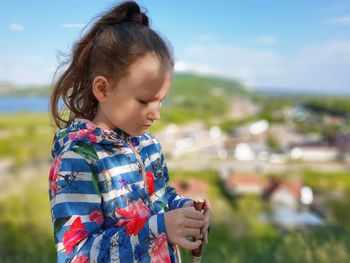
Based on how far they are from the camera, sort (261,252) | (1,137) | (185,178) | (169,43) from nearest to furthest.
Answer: (169,43) → (261,252) → (1,137) → (185,178)

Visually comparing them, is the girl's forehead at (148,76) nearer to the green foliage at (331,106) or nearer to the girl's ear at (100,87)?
the girl's ear at (100,87)

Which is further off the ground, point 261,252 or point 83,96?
point 83,96

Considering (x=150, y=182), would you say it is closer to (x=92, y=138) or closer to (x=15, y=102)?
(x=92, y=138)

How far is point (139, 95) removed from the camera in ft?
1.80

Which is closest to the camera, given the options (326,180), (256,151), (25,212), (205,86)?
(25,212)

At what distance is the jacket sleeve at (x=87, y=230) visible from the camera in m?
0.50

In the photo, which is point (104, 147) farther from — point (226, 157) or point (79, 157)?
point (226, 157)

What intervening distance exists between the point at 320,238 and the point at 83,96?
4.01ft

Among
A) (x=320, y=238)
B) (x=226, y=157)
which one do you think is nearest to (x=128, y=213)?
(x=320, y=238)

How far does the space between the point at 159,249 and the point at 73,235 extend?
100mm

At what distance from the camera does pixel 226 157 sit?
13320 millimetres

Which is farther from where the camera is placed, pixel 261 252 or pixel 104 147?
pixel 261 252

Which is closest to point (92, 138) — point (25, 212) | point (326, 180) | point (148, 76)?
point (148, 76)

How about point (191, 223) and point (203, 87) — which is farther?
point (203, 87)
